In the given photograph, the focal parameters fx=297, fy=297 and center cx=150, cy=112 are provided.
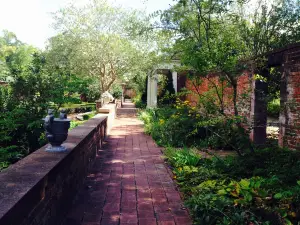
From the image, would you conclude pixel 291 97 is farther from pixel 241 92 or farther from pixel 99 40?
pixel 99 40

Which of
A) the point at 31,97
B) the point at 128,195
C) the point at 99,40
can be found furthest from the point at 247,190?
the point at 99,40

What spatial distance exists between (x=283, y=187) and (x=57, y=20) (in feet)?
61.3

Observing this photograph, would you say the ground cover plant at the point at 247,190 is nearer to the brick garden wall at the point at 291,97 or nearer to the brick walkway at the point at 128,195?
the brick walkway at the point at 128,195

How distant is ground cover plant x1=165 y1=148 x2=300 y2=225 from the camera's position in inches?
118

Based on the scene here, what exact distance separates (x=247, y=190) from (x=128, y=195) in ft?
5.47

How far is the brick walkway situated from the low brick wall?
0.27 metres

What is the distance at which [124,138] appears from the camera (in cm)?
952

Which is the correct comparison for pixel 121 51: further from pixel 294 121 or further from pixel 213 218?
pixel 213 218

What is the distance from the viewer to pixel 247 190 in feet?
11.2

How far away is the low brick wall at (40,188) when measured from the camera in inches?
75.7

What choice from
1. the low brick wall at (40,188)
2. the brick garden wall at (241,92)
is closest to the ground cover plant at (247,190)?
the brick garden wall at (241,92)

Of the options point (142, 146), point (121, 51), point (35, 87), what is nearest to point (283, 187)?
point (142, 146)

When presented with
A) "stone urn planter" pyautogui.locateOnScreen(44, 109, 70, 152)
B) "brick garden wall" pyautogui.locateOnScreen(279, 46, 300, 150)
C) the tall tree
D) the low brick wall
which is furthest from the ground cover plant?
the tall tree

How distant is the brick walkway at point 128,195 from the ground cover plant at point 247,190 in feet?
0.84
